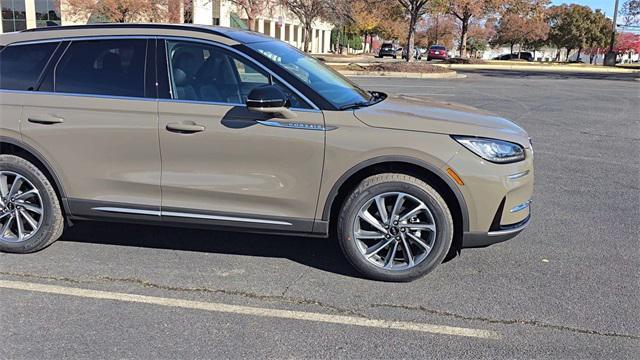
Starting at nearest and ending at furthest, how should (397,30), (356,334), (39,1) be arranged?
(356,334) → (39,1) → (397,30)

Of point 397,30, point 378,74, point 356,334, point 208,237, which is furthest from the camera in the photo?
point 397,30

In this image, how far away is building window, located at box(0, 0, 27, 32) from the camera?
48734 mm

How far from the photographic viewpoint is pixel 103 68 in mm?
4402

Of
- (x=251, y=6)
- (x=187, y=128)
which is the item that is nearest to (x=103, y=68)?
(x=187, y=128)

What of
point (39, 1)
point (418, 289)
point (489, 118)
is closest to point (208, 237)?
point (418, 289)

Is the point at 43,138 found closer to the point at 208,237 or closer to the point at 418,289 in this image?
the point at 208,237

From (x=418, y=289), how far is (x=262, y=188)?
1365 mm

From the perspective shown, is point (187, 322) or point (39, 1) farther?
point (39, 1)

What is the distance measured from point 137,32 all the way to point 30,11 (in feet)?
172

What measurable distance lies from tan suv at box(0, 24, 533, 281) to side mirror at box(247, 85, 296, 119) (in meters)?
0.01

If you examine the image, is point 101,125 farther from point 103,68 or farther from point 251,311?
point 251,311

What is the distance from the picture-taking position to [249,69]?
4266 millimetres

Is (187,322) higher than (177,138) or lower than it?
lower

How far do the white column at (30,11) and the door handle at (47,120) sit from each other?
51.7 metres
